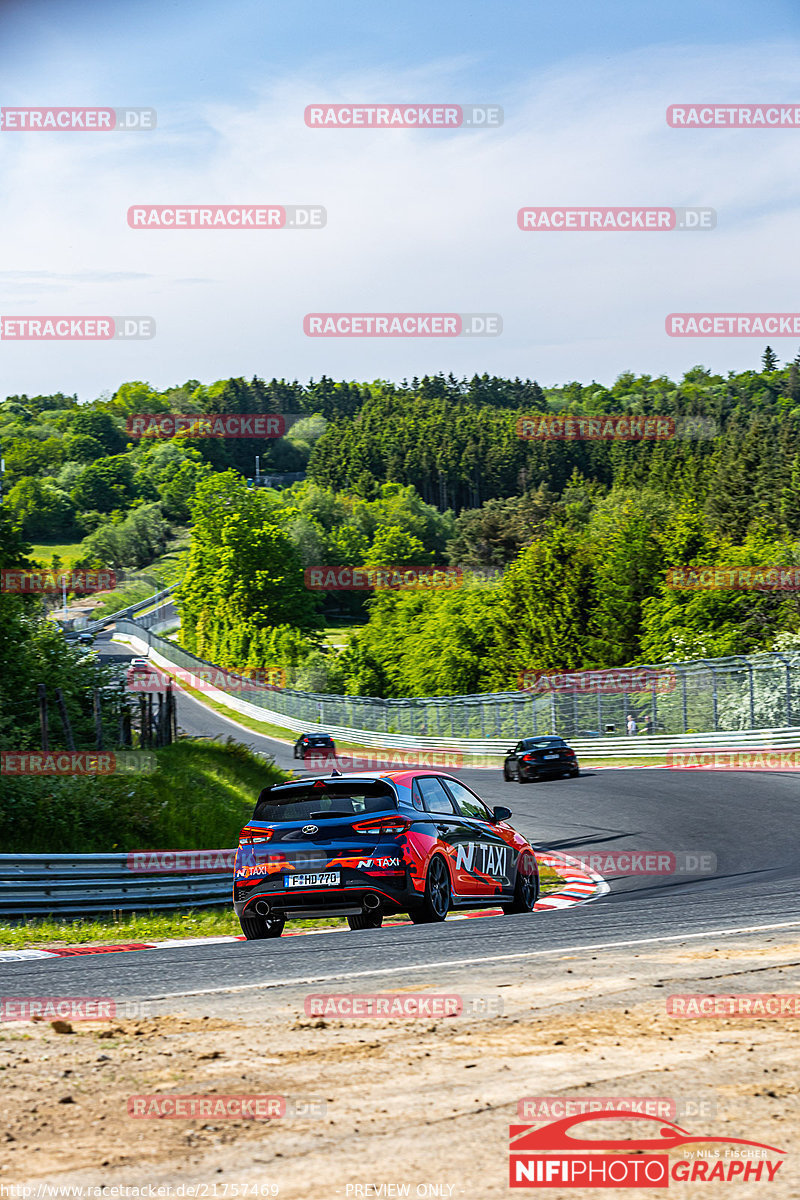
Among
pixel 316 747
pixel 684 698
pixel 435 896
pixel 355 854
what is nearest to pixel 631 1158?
pixel 355 854

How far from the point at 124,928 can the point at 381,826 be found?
174 inches

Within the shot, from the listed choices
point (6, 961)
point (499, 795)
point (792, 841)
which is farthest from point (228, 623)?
point (6, 961)

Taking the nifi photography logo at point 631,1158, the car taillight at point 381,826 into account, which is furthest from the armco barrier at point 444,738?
the nifi photography logo at point 631,1158

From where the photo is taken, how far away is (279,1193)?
3.99m

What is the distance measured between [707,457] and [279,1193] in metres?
137

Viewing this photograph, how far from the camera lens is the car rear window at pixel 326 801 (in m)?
11.3

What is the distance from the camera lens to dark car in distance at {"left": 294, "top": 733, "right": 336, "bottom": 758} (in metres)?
53.0

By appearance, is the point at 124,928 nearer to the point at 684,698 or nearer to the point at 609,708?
the point at 684,698

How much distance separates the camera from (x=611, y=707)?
47094 mm

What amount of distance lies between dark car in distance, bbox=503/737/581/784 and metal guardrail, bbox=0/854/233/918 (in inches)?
833

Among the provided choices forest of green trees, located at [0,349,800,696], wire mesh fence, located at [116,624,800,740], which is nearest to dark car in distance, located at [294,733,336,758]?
wire mesh fence, located at [116,624,800,740]

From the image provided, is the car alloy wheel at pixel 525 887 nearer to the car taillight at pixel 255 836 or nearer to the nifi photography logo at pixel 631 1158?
the car taillight at pixel 255 836

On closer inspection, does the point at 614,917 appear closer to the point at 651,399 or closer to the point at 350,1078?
the point at 350,1078

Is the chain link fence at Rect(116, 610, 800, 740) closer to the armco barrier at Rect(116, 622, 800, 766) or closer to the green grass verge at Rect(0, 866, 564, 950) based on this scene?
the armco barrier at Rect(116, 622, 800, 766)
